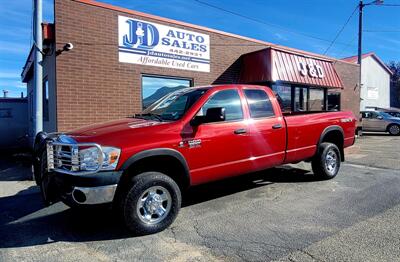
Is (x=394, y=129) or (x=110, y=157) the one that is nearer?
(x=110, y=157)

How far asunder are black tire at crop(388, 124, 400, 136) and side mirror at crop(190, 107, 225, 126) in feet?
66.2

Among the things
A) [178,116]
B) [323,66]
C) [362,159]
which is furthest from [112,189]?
[323,66]

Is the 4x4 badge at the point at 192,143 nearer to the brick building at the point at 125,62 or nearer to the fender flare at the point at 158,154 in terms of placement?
the fender flare at the point at 158,154

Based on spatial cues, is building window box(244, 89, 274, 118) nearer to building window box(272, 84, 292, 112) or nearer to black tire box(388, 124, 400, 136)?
building window box(272, 84, 292, 112)

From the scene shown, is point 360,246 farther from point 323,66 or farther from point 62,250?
point 323,66

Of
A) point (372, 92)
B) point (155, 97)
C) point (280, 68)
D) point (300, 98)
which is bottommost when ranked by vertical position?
point (155, 97)

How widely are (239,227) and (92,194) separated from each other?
196 centimetres

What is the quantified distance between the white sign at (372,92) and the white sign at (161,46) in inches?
903

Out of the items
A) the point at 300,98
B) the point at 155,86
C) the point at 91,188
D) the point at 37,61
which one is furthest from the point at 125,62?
the point at 300,98

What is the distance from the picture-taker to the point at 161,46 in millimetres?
10211

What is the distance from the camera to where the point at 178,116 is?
496cm

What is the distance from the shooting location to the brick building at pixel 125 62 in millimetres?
8688

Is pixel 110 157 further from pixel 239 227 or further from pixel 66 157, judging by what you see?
pixel 239 227

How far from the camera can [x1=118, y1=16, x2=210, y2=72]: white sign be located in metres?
9.61
